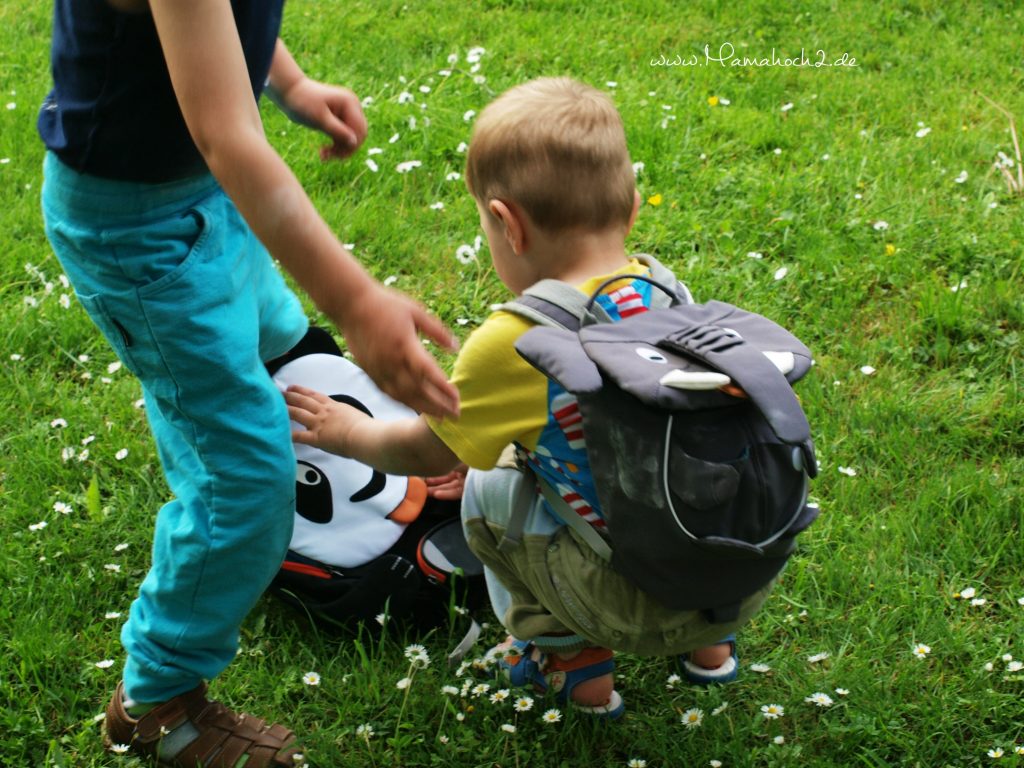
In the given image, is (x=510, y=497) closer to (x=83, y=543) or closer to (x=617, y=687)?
(x=617, y=687)

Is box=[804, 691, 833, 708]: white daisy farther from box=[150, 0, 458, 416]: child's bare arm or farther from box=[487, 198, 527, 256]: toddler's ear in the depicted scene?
box=[150, 0, 458, 416]: child's bare arm

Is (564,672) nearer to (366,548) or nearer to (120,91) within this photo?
(366,548)

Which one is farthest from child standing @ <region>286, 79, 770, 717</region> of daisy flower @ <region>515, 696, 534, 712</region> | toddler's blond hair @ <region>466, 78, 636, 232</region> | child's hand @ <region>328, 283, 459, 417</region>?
child's hand @ <region>328, 283, 459, 417</region>

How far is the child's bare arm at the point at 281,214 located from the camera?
1635mm

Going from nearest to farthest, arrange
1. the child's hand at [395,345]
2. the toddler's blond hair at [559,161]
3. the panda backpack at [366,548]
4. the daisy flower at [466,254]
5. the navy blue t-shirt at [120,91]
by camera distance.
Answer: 1. the child's hand at [395,345]
2. the navy blue t-shirt at [120,91]
3. the toddler's blond hair at [559,161]
4. the panda backpack at [366,548]
5. the daisy flower at [466,254]

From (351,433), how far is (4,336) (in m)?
1.85

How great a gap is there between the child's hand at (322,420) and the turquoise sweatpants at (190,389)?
159 millimetres

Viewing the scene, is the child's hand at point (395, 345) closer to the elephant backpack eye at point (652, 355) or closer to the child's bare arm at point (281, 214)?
the child's bare arm at point (281, 214)

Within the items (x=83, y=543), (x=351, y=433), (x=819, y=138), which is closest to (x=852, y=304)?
(x=819, y=138)

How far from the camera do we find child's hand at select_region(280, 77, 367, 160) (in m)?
2.58

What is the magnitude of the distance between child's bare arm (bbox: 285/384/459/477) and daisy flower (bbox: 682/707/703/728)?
75cm

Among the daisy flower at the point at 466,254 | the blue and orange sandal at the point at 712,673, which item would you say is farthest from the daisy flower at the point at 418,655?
the daisy flower at the point at 466,254

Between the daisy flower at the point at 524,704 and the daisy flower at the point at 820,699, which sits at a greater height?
the daisy flower at the point at 524,704

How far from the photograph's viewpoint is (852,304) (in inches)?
153
